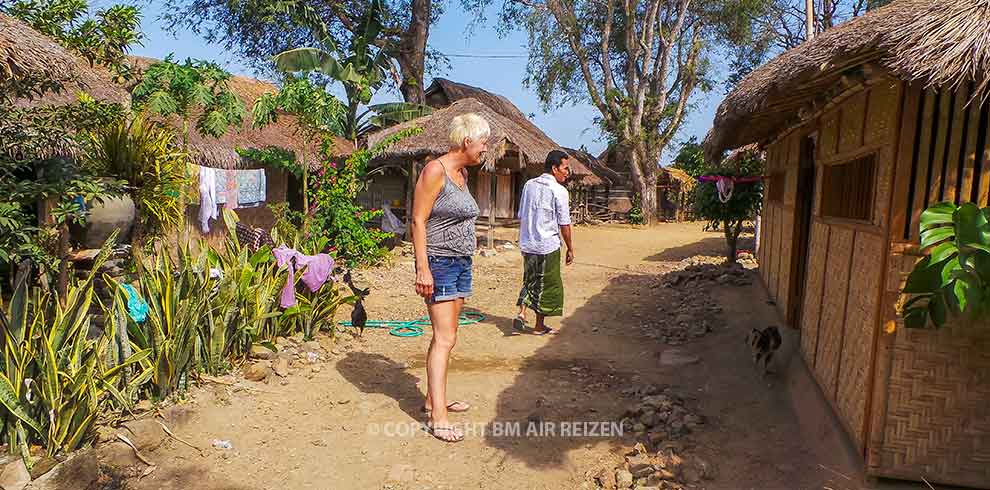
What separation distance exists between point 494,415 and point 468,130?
1.73m

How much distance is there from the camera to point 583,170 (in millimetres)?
16969

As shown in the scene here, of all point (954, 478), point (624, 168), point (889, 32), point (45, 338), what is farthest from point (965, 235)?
point (624, 168)

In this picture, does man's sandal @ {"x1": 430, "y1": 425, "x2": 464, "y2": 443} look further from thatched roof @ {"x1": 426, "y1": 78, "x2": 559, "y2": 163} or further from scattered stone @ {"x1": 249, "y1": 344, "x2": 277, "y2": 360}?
thatched roof @ {"x1": 426, "y1": 78, "x2": 559, "y2": 163}

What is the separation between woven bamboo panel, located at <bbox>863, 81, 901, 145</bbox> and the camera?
269 cm

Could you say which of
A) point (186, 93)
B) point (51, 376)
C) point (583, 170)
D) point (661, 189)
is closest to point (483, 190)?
point (583, 170)

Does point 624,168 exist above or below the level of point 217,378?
above

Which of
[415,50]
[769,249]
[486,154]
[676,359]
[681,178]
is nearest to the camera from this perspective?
[676,359]

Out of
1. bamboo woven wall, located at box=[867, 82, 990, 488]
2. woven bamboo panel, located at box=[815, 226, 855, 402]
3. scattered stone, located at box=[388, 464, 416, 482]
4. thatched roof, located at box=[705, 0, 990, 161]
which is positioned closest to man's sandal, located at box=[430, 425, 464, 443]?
scattered stone, located at box=[388, 464, 416, 482]

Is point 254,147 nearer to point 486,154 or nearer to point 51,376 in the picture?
point 486,154

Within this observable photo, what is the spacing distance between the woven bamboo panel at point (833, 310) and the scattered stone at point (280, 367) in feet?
11.3

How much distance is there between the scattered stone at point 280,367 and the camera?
4.13 m

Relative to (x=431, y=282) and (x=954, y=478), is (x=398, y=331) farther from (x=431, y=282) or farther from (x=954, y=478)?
(x=954, y=478)

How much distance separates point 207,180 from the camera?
748 centimetres

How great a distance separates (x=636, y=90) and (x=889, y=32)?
1914 cm
